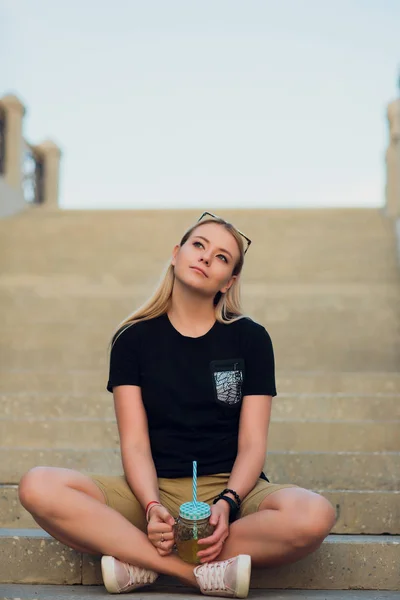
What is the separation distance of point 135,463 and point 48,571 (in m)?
0.47

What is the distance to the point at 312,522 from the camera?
2.03 metres

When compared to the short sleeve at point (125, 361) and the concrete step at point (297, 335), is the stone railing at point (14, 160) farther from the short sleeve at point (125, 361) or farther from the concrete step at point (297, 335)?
the short sleeve at point (125, 361)

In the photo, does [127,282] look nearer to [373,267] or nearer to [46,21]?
[373,267]

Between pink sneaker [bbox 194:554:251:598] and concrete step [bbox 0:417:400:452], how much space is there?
1.26 metres

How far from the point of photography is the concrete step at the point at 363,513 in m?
2.65

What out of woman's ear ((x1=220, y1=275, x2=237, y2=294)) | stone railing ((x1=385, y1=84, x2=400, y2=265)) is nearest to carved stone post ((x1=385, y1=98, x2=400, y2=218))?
stone railing ((x1=385, y1=84, x2=400, y2=265))

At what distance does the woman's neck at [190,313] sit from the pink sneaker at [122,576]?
0.72 meters

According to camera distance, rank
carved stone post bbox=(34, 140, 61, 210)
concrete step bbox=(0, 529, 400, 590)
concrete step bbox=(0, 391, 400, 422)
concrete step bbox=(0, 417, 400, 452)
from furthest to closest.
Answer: carved stone post bbox=(34, 140, 61, 210)
concrete step bbox=(0, 391, 400, 422)
concrete step bbox=(0, 417, 400, 452)
concrete step bbox=(0, 529, 400, 590)

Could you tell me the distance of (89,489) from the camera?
217 cm

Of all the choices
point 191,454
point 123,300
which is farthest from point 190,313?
point 123,300

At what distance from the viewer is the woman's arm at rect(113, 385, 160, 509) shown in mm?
2188

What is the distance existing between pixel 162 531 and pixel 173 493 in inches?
8.9

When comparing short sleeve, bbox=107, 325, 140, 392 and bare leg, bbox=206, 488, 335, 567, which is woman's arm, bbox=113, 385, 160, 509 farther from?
bare leg, bbox=206, 488, 335, 567

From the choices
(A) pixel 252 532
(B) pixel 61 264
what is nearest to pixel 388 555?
(A) pixel 252 532
